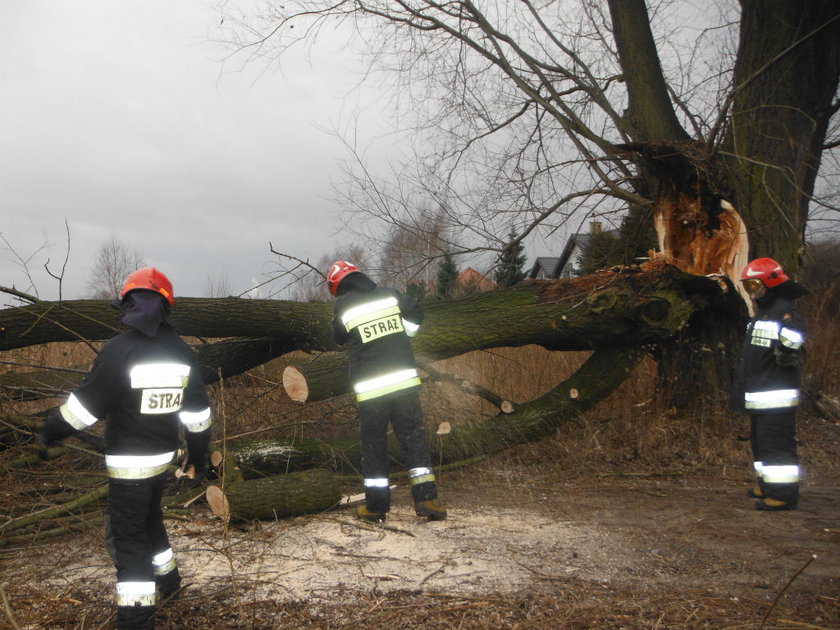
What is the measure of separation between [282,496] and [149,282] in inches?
80.9

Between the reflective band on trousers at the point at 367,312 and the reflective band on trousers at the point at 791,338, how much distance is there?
2.84 metres

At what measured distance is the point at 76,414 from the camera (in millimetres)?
2928

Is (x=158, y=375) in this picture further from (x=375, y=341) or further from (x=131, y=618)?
(x=375, y=341)

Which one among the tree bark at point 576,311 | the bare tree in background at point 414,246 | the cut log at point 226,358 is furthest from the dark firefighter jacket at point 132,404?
the bare tree in background at point 414,246

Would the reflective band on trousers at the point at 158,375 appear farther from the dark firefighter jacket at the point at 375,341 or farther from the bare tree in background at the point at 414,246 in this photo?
the bare tree in background at the point at 414,246

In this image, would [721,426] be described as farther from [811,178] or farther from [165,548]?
[165,548]

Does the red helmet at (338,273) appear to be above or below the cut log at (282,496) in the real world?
above

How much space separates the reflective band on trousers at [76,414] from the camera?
2928mm

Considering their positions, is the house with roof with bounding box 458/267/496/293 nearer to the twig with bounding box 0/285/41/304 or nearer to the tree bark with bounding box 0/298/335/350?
the tree bark with bounding box 0/298/335/350

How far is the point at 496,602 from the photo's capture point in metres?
3.14

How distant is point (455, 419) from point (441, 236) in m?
2.72

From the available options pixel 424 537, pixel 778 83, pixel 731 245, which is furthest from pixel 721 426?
pixel 424 537

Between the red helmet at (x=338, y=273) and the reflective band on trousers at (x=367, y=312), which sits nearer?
the reflective band on trousers at (x=367, y=312)

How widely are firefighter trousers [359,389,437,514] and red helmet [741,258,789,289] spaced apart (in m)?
2.79
